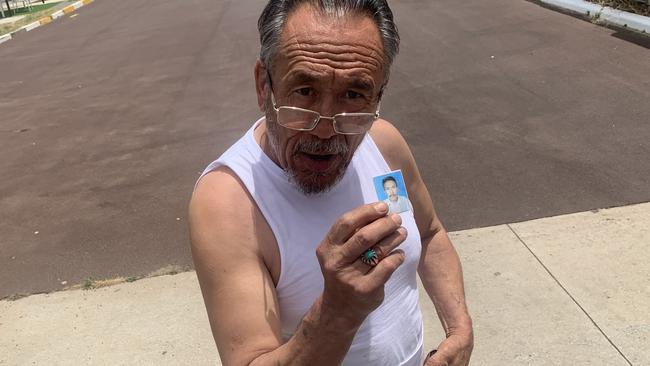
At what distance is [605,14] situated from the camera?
9406mm

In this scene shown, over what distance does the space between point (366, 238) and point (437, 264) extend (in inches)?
36.7

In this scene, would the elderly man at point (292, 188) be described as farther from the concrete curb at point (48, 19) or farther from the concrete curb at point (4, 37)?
the concrete curb at point (48, 19)

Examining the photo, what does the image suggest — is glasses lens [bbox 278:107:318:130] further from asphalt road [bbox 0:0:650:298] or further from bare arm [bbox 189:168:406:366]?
asphalt road [bbox 0:0:650:298]

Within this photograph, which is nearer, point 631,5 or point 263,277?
point 263,277

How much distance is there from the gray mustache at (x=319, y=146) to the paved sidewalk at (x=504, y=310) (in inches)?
77.7

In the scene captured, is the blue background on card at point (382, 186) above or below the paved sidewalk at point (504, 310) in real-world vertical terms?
above

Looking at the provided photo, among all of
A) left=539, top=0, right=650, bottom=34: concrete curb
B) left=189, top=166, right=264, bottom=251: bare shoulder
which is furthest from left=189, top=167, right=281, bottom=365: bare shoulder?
left=539, top=0, right=650, bottom=34: concrete curb

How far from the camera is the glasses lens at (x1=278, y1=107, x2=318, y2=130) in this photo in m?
1.47

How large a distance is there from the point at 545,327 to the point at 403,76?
5146 mm

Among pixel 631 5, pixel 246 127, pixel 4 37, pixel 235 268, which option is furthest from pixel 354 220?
pixel 4 37

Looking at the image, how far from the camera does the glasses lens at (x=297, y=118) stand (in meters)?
1.47

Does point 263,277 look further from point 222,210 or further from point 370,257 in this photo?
point 370,257

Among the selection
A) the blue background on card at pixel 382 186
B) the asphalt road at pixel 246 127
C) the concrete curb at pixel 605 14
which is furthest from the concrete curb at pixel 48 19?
the blue background on card at pixel 382 186

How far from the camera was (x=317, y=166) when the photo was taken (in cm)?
153
